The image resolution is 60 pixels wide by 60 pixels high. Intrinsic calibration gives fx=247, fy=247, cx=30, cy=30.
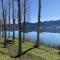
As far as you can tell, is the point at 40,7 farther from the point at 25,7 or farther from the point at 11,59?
the point at 11,59

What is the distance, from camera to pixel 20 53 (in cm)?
1598

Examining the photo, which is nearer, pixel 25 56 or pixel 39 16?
pixel 25 56

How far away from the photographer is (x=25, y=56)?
1513cm

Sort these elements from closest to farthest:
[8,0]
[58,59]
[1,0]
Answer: [58,59], [1,0], [8,0]

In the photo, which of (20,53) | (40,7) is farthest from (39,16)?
(20,53)

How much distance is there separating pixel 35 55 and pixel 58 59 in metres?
2.11

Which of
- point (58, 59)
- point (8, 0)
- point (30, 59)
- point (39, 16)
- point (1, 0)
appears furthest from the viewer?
point (8, 0)

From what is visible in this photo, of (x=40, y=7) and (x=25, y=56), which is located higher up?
(x=40, y=7)

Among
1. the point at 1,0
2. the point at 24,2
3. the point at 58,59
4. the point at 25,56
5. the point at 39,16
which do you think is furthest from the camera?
the point at 24,2

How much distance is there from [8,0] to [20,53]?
10873mm

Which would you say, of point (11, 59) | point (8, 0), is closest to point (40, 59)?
point (11, 59)

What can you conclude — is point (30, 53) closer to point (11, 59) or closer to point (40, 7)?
point (11, 59)

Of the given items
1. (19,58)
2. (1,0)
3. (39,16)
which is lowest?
(19,58)

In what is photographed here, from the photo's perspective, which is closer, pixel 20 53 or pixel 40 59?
pixel 40 59
